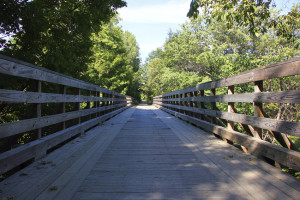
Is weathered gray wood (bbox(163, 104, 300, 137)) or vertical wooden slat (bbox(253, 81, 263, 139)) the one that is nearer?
weathered gray wood (bbox(163, 104, 300, 137))

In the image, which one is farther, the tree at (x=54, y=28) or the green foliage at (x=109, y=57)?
the green foliage at (x=109, y=57)

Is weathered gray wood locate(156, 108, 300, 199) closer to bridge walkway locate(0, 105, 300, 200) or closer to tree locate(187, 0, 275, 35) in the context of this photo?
bridge walkway locate(0, 105, 300, 200)

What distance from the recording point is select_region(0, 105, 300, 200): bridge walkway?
6.70ft

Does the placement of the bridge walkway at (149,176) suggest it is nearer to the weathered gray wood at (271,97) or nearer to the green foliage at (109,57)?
the weathered gray wood at (271,97)

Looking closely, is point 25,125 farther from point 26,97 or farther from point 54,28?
point 54,28

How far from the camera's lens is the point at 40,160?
9.66ft

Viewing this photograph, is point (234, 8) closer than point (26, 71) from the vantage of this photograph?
No

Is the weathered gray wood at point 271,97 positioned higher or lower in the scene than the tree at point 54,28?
lower

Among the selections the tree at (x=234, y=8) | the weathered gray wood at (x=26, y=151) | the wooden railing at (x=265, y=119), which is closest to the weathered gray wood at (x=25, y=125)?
the weathered gray wood at (x=26, y=151)

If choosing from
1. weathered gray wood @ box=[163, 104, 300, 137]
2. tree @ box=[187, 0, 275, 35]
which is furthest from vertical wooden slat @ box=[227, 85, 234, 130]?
tree @ box=[187, 0, 275, 35]

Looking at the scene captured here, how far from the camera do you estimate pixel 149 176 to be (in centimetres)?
250

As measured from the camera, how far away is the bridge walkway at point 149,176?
204 centimetres

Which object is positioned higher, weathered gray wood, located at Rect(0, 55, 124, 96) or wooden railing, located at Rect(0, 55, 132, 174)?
weathered gray wood, located at Rect(0, 55, 124, 96)

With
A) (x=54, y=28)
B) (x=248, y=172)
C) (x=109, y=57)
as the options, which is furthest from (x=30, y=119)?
(x=109, y=57)
